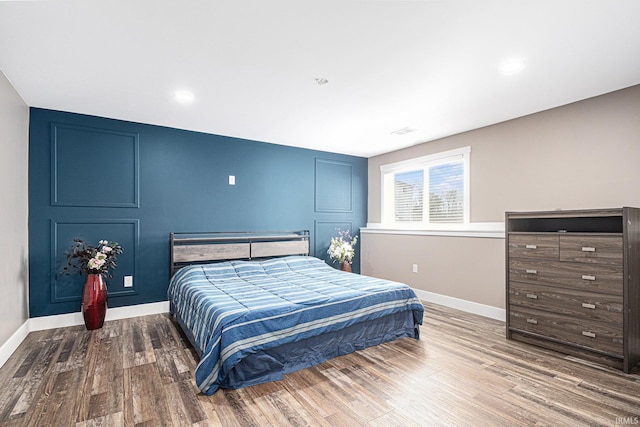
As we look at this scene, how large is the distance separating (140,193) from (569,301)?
4.63 meters

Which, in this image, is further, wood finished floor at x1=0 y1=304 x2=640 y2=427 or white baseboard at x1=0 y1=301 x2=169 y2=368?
white baseboard at x1=0 y1=301 x2=169 y2=368

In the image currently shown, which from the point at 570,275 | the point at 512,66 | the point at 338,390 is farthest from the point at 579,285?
the point at 338,390

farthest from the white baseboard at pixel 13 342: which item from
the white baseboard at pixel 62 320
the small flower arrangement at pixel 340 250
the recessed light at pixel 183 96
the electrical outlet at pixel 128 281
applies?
the small flower arrangement at pixel 340 250

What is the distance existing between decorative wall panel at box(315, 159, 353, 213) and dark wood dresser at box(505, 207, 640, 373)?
9.30 feet

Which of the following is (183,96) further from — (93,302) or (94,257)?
(93,302)

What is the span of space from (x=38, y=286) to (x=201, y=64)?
2950 mm

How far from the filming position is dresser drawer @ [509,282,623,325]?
8.21ft

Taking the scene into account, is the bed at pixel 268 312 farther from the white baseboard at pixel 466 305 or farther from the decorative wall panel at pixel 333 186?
the decorative wall panel at pixel 333 186

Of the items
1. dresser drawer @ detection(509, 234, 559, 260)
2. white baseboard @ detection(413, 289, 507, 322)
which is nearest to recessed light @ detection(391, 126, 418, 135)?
dresser drawer @ detection(509, 234, 559, 260)

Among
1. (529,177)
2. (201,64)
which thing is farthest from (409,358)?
(201,64)

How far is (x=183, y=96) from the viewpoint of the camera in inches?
122

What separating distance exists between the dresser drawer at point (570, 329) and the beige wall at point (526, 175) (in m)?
0.68

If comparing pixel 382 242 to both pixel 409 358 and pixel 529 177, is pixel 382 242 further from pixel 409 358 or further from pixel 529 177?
pixel 409 358

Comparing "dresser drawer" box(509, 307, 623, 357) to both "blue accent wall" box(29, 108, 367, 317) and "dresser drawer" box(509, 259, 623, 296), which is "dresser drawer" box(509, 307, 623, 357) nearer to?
"dresser drawer" box(509, 259, 623, 296)
